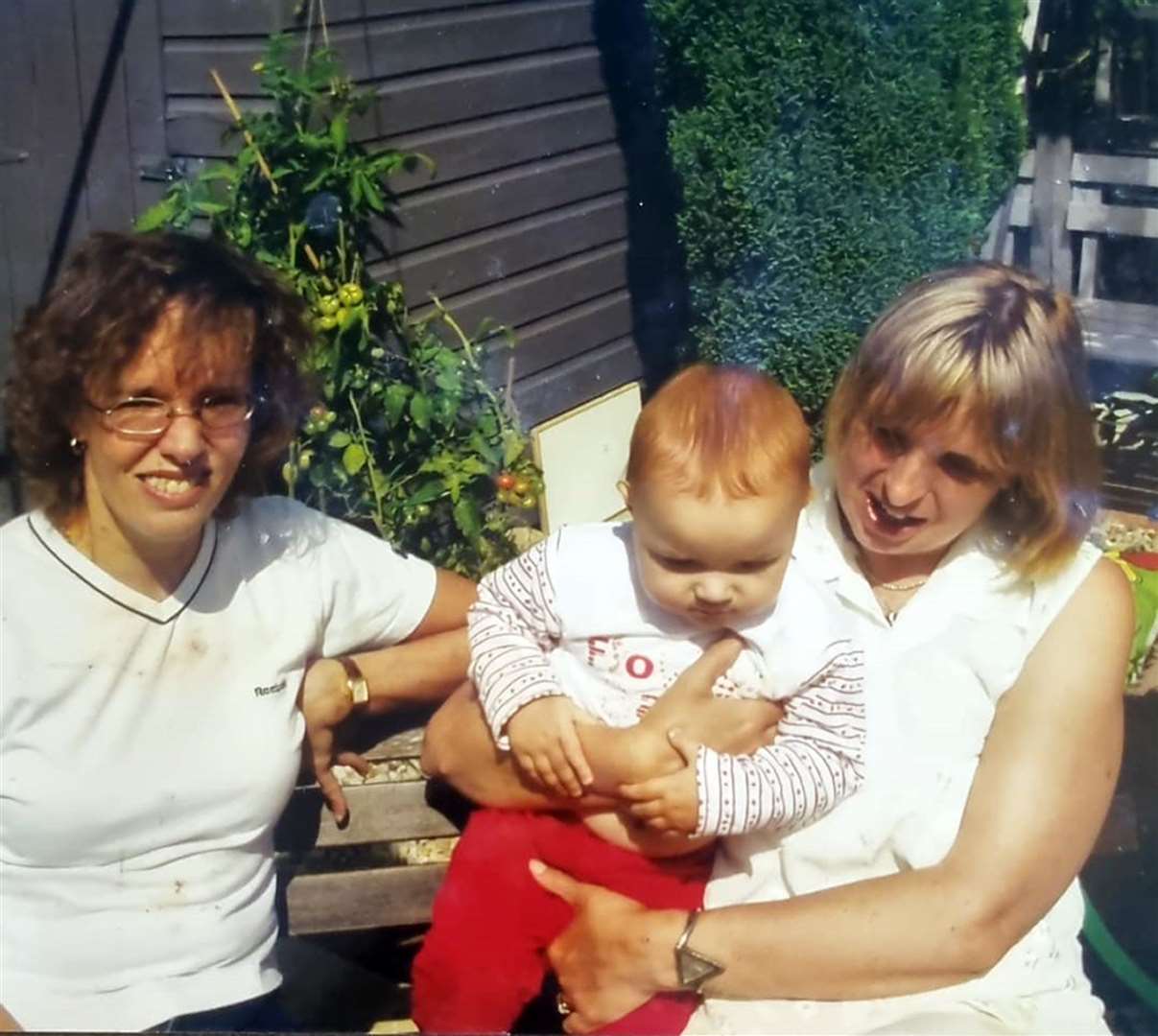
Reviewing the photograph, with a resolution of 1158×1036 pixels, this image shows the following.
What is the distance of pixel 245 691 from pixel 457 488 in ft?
1.54

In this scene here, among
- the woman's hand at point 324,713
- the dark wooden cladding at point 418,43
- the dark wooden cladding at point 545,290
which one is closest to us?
the woman's hand at point 324,713

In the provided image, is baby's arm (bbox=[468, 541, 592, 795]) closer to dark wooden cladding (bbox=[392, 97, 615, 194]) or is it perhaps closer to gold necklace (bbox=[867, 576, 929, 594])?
gold necklace (bbox=[867, 576, 929, 594])

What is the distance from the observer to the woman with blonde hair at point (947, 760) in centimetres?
128

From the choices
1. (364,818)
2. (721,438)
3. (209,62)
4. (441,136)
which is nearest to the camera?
(721,438)

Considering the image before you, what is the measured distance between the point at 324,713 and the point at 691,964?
44 centimetres

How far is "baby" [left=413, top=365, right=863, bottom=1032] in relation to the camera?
122cm

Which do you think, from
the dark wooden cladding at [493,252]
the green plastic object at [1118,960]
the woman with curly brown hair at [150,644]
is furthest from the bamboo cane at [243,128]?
the green plastic object at [1118,960]

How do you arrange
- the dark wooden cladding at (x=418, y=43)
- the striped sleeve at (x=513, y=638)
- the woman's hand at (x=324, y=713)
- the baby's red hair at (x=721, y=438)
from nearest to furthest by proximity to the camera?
the baby's red hair at (x=721, y=438) < the striped sleeve at (x=513, y=638) < the woman's hand at (x=324, y=713) < the dark wooden cladding at (x=418, y=43)

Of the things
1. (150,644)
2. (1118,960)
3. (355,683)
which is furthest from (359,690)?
(1118,960)

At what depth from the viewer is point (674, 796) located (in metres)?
1.25

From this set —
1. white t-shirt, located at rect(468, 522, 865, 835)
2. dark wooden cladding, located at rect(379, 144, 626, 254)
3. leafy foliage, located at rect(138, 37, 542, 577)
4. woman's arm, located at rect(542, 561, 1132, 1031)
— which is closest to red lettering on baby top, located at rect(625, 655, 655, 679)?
white t-shirt, located at rect(468, 522, 865, 835)

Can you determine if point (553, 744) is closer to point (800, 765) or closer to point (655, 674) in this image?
point (655, 674)

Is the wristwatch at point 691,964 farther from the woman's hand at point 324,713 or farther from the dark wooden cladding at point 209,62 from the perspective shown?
the dark wooden cladding at point 209,62

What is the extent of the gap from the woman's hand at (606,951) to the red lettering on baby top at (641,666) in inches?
7.9
